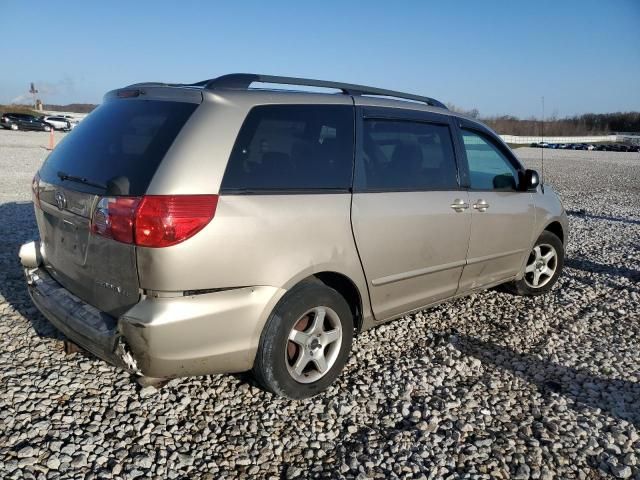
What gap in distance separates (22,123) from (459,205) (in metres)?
39.6

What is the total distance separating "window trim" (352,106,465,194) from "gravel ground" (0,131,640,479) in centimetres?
125

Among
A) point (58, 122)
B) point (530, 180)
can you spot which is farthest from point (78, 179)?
point (58, 122)

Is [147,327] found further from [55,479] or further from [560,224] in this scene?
[560,224]

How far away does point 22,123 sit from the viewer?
35.6 m

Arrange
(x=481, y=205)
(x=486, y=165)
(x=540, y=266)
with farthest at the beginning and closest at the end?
(x=540, y=266) < (x=486, y=165) < (x=481, y=205)

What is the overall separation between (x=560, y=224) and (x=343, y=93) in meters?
3.12

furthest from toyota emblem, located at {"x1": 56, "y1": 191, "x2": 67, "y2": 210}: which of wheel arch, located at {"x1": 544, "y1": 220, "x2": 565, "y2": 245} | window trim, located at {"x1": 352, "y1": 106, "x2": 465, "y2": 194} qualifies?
wheel arch, located at {"x1": 544, "y1": 220, "x2": 565, "y2": 245}

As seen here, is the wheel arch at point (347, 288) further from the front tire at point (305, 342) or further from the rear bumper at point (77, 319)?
the rear bumper at point (77, 319)

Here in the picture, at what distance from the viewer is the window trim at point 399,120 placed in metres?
3.23

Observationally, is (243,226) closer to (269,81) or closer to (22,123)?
(269,81)

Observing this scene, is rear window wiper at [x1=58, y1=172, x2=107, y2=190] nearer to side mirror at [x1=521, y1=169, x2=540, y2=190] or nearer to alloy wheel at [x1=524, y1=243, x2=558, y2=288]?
side mirror at [x1=521, y1=169, x2=540, y2=190]

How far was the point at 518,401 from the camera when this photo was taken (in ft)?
10.4

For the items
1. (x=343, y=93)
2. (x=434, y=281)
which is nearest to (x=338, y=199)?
(x=343, y=93)

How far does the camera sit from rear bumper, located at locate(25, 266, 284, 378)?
7.97 ft
